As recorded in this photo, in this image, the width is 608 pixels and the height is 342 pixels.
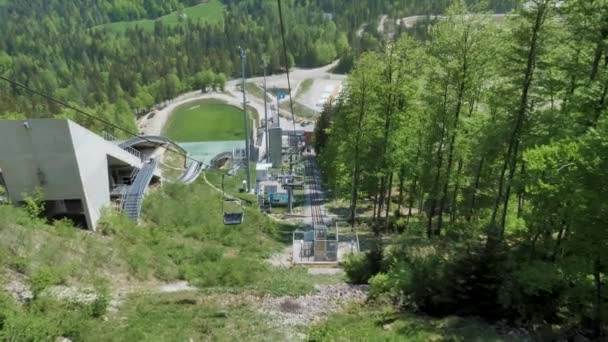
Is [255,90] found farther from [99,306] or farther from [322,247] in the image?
[99,306]

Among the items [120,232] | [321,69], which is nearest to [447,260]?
[120,232]

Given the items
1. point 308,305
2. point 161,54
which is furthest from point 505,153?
point 161,54

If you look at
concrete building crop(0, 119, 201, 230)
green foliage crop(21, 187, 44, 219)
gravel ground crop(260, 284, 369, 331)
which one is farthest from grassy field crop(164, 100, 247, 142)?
gravel ground crop(260, 284, 369, 331)

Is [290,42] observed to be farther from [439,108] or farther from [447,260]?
[447,260]

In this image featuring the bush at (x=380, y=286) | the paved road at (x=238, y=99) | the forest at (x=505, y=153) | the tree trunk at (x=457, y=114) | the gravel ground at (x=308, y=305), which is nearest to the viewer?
the forest at (x=505, y=153)

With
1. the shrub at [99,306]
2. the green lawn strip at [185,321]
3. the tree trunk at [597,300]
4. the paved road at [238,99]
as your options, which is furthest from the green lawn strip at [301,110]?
the tree trunk at [597,300]

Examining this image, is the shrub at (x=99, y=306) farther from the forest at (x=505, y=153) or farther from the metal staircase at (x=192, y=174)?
the metal staircase at (x=192, y=174)

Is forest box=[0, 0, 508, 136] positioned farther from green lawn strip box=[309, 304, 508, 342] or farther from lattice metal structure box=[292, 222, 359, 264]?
green lawn strip box=[309, 304, 508, 342]
